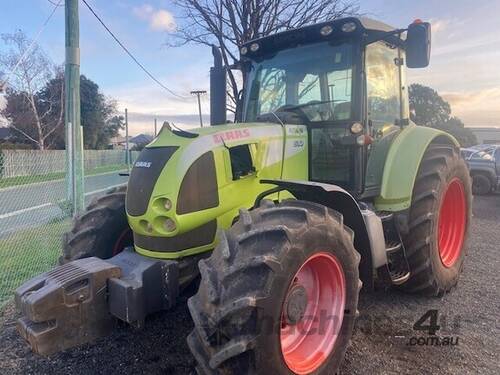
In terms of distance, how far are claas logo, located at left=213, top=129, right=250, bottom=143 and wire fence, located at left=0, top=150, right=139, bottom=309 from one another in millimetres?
3040

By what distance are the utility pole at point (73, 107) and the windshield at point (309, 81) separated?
4.18 m

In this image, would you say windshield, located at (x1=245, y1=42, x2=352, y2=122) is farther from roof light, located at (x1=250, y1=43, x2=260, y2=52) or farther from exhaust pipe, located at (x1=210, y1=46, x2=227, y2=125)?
exhaust pipe, located at (x1=210, y1=46, x2=227, y2=125)

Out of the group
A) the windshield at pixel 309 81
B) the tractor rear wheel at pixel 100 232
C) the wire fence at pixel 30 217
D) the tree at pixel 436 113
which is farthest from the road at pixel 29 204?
the tree at pixel 436 113

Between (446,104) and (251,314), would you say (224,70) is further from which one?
(446,104)

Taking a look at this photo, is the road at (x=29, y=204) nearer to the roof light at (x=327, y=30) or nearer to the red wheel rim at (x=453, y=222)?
the roof light at (x=327, y=30)

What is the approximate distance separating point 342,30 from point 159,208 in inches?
89.6

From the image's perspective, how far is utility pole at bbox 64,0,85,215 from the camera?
272 inches

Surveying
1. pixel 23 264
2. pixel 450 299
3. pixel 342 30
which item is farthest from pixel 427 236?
pixel 23 264

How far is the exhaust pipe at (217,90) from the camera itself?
13.7 feet

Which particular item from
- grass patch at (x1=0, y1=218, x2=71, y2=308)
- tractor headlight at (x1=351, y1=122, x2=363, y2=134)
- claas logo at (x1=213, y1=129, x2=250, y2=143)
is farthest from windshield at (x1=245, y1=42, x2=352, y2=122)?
grass patch at (x1=0, y1=218, x2=71, y2=308)

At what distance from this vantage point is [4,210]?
10641mm

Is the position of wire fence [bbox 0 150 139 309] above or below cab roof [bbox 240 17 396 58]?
below

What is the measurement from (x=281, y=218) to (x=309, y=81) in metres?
1.91

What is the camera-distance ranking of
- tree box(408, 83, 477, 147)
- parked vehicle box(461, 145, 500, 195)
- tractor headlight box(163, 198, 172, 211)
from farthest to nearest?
tree box(408, 83, 477, 147)
parked vehicle box(461, 145, 500, 195)
tractor headlight box(163, 198, 172, 211)
